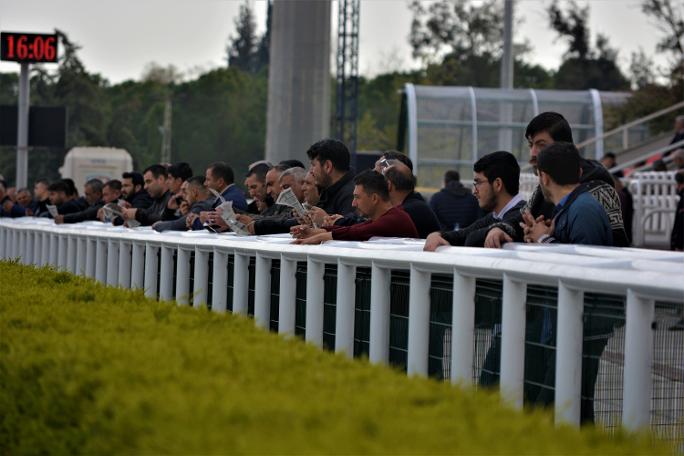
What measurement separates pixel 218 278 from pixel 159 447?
22.4 ft

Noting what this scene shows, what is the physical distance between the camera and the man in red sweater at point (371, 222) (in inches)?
375

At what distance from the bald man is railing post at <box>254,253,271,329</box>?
52.0 inches

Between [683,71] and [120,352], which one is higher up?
[683,71]

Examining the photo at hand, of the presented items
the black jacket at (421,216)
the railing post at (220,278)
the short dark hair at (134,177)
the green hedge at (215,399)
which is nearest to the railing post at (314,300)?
the railing post at (220,278)

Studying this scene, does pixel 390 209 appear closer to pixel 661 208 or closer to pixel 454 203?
pixel 454 203

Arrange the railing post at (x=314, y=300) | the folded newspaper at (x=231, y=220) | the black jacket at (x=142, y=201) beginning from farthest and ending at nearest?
the black jacket at (x=142, y=201) < the folded newspaper at (x=231, y=220) < the railing post at (x=314, y=300)

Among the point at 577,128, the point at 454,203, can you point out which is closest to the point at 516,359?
the point at 454,203

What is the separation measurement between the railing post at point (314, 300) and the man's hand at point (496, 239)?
1.01m

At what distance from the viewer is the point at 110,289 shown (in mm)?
7277

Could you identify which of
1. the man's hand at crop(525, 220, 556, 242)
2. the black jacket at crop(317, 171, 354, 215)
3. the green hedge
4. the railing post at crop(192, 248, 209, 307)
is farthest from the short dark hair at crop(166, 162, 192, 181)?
the green hedge

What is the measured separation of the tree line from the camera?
85625 millimetres

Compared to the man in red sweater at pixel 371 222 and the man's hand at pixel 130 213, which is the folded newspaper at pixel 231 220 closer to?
the man in red sweater at pixel 371 222

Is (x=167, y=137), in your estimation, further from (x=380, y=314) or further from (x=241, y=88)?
(x=380, y=314)

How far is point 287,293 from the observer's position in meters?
8.85
